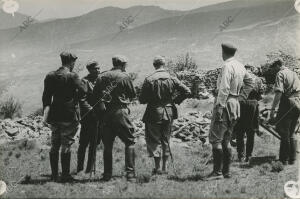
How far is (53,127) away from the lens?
7.55 metres

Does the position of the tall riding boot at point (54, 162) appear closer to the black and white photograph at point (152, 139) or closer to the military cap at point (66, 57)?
the black and white photograph at point (152, 139)

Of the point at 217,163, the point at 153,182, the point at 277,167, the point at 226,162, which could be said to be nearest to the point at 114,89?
the point at 153,182

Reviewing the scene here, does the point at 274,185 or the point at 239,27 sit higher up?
the point at 239,27

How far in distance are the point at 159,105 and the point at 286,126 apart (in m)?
2.47

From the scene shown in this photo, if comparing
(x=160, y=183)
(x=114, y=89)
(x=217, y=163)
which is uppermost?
(x=114, y=89)

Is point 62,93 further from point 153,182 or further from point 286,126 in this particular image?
point 286,126

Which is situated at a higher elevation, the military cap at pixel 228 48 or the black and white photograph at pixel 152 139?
the military cap at pixel 228 48

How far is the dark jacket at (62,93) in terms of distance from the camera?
736 cm

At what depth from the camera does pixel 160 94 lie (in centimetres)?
810

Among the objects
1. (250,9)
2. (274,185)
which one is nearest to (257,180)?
(274,185)

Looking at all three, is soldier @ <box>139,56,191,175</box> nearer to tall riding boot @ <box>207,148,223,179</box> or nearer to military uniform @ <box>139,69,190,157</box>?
military uniform @ <box>139,69,190,157</box>

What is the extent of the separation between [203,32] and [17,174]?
118 feet

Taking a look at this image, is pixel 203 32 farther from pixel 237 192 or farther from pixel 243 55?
pixel 237 192

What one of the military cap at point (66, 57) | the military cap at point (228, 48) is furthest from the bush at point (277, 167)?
the military cap at point (66, 57)
